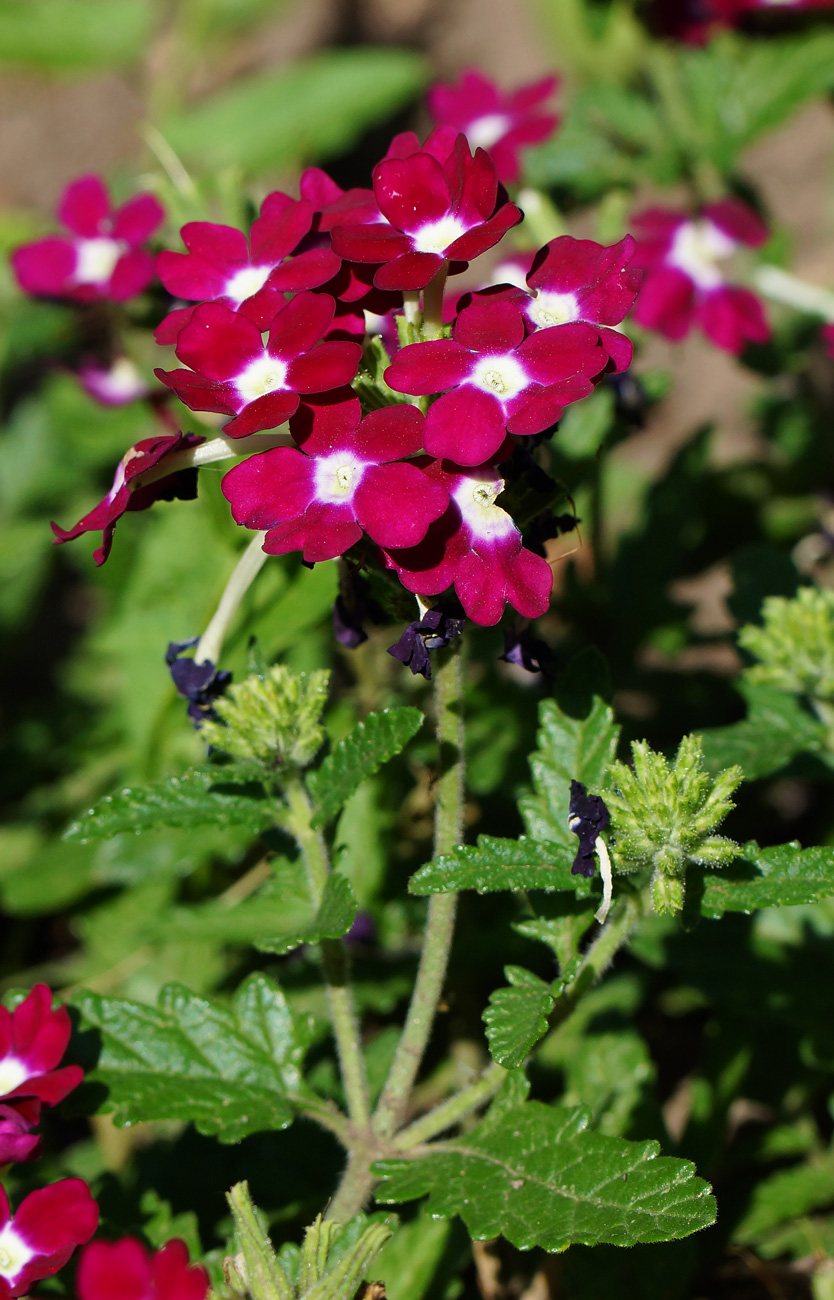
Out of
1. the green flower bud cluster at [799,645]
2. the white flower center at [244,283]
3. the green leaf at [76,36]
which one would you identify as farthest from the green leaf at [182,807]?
the green leaf at [76,36]

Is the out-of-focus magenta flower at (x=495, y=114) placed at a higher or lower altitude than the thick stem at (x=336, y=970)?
higher

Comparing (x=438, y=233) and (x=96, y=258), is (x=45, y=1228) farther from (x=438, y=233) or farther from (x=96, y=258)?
(x=96, y=258)

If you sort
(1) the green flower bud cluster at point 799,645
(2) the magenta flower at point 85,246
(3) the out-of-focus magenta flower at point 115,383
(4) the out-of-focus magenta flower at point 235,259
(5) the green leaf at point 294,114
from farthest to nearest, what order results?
1. (5) the green leaf at point 294,114
2. (3) the out-of-focus magenta flower at point 115,383
3. (2) the magenta flower at point 85,246
4. (1) the green flower bud cluster at point 799,645
5. (4) the out-of-focus magenta flower at point 235,259

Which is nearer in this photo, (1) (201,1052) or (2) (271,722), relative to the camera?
(2) (271,722)

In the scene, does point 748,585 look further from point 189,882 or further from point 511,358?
point 189,882

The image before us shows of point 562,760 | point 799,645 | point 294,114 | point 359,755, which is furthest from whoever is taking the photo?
point 294,114

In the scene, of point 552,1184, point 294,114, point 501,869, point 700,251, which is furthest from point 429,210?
point 294,114

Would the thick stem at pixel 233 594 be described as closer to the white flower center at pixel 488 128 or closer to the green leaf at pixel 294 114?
the white flower center at pixel 488 128
